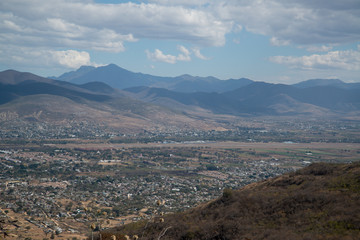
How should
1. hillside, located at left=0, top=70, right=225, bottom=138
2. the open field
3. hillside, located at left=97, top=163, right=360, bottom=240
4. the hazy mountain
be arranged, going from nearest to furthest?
hillside, located at left=97, top=163, right=360, bottom=240 → the open field → hillside, located at left=0, top=70, right=225, bottom=138 → the hazy mountain

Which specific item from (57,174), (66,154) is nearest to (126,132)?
(66,154)

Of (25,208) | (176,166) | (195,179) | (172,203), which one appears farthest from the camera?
(176,166)

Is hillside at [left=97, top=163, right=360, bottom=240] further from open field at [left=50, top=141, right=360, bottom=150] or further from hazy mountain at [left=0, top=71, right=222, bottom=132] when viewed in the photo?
hazy mountain at [left=0, top=71, right=222, bottom=132]

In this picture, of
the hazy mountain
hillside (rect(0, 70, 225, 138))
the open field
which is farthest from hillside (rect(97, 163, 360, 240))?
the hazy mountain

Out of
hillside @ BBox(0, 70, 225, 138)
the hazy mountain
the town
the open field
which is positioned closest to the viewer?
the town

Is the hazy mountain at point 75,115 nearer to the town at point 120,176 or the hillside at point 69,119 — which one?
the hillside at point 69,119

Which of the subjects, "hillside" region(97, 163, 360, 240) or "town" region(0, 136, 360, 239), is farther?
"town" region(0, 136, 360, 239)

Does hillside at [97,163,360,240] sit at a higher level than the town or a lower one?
higher

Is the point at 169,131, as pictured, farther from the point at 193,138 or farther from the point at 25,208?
the point at 25,208
